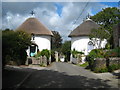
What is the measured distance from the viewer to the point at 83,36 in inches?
1891

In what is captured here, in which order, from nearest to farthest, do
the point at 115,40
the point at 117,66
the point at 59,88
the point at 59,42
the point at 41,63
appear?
the point at 59,88, the point at 117,66, the point at 41,63, the point at 115,40, the point at 59,42

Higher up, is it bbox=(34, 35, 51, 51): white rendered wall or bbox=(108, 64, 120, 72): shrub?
bbox=(34, 35, 51, 51): white rendered wall

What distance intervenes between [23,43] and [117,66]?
10.8 meters

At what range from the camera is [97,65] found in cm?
2055

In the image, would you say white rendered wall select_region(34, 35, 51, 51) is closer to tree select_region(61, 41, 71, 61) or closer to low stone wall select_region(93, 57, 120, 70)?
tree select_region(61, 41, 71, 61)

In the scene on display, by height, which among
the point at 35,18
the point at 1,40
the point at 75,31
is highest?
the point at 35,18

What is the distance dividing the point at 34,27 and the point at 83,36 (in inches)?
428

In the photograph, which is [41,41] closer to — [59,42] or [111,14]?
[111,14]

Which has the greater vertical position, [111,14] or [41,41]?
[111,14]

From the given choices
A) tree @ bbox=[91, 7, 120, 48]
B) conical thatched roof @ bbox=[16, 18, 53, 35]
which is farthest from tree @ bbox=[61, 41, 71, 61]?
tree @ bbox=[91, 7, 120, 48]

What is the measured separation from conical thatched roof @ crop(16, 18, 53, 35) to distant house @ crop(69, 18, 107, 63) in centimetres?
582

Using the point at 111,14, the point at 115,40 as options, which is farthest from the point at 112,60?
the point at 111,14

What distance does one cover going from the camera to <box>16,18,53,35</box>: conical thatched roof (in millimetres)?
48125

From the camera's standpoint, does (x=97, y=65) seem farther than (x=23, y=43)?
No
